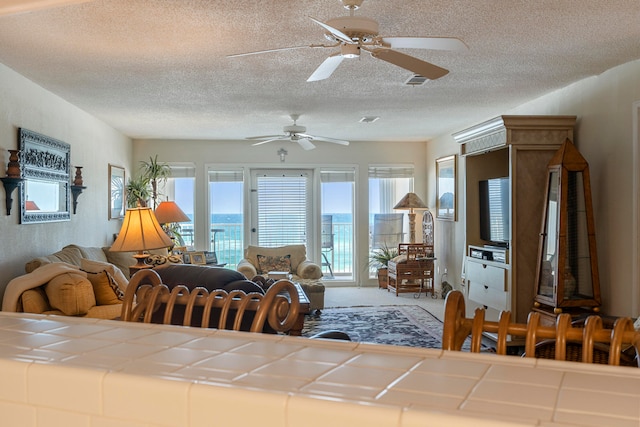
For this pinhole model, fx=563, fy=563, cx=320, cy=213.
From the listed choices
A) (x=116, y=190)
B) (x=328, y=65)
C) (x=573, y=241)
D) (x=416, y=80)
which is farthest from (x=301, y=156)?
(x=328, y=65)

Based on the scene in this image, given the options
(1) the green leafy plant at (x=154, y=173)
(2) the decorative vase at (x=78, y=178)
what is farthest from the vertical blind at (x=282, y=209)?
(2) the decorative vase at (x=78, y=178)

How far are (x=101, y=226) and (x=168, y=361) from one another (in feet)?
20.8

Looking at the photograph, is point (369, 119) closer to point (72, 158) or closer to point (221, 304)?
point (72, 158)

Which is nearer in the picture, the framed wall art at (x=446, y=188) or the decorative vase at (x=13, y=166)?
the decorative vase at (x=13, y=166)

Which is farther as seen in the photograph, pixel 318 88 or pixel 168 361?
pixel 318 88

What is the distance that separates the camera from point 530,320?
3.02 feet

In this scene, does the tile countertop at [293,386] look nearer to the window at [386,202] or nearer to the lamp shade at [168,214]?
the lamp shade at [168,214]

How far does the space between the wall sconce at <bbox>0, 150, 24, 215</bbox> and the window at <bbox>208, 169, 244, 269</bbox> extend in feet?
14.3

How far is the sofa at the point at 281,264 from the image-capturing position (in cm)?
697

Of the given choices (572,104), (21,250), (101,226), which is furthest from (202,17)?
(101,226)

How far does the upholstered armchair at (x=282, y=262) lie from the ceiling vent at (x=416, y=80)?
3053 millimetres

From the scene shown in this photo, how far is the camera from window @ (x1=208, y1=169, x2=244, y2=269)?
28.2ft

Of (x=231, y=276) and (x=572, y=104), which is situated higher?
(x=572, y=104)

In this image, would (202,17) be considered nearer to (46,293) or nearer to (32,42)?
(32,42)
